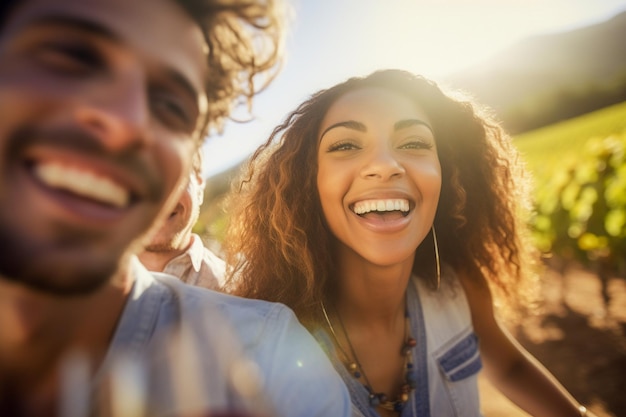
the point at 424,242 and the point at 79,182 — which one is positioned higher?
the point at 79,182

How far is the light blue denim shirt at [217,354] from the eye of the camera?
1163 mm

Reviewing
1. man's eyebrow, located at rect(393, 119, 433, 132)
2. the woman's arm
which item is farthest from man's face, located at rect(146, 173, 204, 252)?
the woman's arm

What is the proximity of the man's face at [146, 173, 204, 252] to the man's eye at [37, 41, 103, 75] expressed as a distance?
1510 mm

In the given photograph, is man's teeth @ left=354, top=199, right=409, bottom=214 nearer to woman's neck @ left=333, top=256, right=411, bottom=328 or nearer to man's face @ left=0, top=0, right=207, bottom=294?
woman's neck @ left=333, top=256, right=411, bottom=328

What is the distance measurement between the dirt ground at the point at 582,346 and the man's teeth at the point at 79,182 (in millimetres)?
4346

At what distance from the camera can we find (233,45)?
5.20 feet

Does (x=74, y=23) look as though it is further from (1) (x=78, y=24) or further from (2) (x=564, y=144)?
(2) (x=564, y=144)

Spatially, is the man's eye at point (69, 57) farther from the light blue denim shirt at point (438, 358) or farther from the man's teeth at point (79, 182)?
→ the light blue denim shirt at point (438, 358)

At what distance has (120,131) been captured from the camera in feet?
3.12

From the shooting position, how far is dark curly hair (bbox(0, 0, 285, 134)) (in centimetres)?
137

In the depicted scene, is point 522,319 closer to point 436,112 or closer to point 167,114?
point 436,112

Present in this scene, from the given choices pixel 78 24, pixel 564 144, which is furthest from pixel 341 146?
pixel 564 144

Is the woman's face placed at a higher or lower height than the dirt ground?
higher

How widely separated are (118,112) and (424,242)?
208 centimetres
